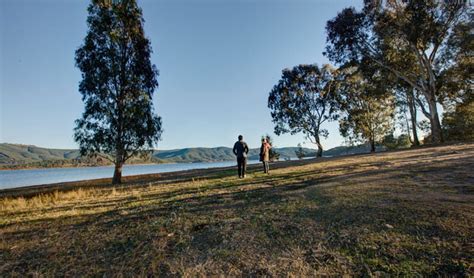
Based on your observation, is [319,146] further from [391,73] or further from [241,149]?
[241,149]

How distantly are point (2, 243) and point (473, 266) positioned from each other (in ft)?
23.1

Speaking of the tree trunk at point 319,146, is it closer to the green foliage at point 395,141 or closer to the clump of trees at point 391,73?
the clump of trees at point 391,73

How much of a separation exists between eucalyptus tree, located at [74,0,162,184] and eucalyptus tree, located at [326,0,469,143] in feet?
66.5

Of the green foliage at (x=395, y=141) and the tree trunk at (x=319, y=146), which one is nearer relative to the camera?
the tree trunk at (x=319, y=146)

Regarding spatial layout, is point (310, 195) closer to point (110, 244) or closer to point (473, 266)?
point (473, 266)

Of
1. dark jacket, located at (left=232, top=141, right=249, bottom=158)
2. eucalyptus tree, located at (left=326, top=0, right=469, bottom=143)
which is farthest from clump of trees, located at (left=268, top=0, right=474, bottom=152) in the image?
dark jacket, located at (left=232, top=141, right=249, bottom=158)

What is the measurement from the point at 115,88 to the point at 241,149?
12.5 m

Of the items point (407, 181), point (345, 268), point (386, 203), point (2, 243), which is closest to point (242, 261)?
point (345, 268)

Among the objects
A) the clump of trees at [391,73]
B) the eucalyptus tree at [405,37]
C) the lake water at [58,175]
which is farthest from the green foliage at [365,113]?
the lake water at [58,175]

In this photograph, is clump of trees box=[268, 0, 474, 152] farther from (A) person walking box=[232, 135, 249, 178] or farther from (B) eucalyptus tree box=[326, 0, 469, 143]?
(A) person walking box=[232, 135, 249, 178]

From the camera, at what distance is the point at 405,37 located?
73.0 feet

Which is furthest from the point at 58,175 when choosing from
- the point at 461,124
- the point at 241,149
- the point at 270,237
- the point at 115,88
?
the point at 461,124

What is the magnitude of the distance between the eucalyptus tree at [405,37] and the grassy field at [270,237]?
70.9ft

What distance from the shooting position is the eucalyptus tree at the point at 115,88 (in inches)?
672
